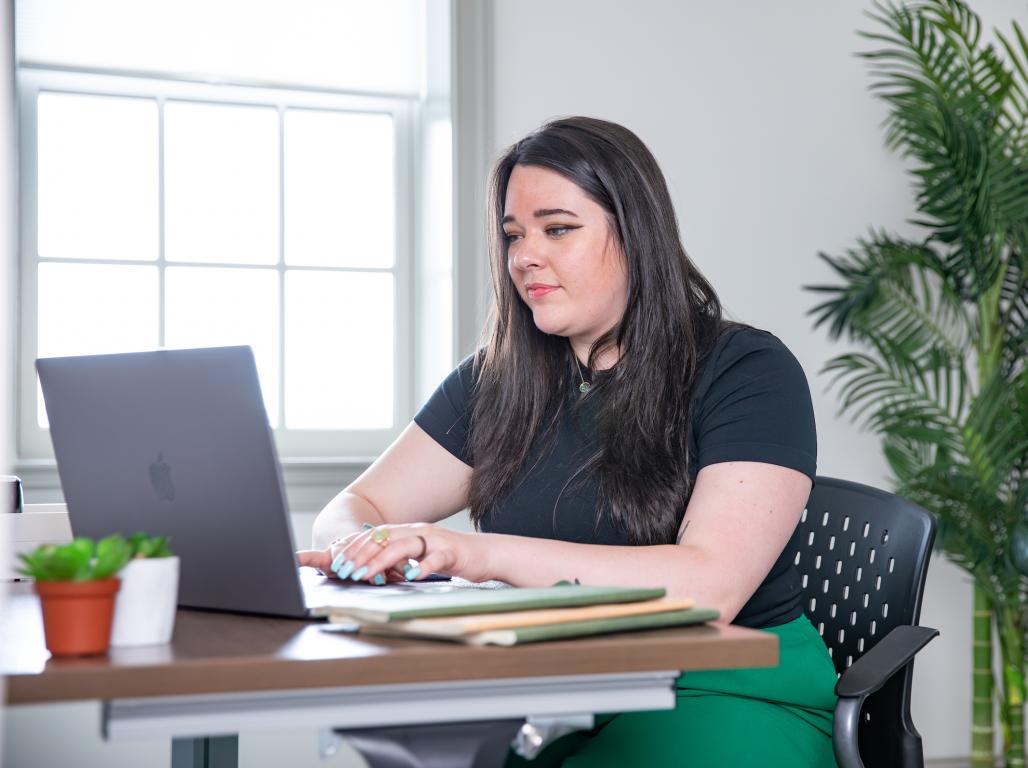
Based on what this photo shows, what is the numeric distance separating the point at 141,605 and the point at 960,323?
296cm

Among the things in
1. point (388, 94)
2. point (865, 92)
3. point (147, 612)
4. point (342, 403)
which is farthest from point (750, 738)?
point (865, 92)

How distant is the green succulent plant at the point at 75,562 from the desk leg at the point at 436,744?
0.21m

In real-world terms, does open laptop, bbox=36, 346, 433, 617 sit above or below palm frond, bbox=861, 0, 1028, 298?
below

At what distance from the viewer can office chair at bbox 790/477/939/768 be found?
1.41 metres

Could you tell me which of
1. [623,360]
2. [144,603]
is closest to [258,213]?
[623,360]

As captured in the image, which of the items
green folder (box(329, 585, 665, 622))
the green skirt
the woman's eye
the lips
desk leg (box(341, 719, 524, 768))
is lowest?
the green skirt

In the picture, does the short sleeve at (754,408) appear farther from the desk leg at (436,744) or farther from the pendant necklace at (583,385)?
the desk leg at (436,744)

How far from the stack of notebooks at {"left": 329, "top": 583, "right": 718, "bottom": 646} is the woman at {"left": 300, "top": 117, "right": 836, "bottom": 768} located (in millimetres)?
264

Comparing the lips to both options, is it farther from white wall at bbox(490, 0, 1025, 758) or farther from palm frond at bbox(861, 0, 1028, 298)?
palm frond at bbox(861, 0, 1028, 298)

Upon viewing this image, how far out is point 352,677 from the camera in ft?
2.76

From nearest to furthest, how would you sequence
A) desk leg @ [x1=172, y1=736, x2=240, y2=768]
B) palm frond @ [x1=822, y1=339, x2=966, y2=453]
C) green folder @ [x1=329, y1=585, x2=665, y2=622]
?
green folder @ [x1=329, y1=585, x2=665, y2=622]
desk leg @ [x1=172, y1=736, x2=240, y2=768]
palm frond @ [x1=822, y1=339, x2=966, y2=453]

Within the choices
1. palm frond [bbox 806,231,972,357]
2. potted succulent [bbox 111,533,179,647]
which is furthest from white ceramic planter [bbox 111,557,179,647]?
palm frond [bbox 806,231,972,357]

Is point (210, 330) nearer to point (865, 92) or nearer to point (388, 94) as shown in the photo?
point (388, 94)

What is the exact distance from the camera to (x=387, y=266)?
Result: 3.22m
